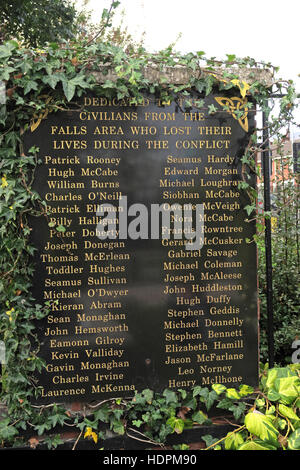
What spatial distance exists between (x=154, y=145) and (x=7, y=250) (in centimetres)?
155

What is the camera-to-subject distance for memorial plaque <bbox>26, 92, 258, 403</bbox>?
10.3ft

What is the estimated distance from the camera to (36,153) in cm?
308

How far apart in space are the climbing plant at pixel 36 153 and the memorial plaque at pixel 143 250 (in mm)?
88

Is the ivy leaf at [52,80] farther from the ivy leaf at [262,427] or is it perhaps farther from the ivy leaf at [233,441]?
the ivy leaf at [233,441]

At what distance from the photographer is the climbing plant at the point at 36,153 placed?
2.99m

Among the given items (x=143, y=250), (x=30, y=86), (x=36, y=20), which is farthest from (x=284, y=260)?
(x=36, y=20)

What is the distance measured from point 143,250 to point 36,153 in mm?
1237

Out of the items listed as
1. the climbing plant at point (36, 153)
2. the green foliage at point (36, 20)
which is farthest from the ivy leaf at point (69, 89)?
the green foliage at point (36, 20)

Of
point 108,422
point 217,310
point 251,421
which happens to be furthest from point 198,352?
point 108,422

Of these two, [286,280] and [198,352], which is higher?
[286,280]

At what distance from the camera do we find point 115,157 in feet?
10.4

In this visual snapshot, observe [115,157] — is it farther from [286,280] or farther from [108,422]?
[286,280]

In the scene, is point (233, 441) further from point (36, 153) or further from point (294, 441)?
point (36, 153)

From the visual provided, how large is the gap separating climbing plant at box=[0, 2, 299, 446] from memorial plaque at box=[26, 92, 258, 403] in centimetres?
9
